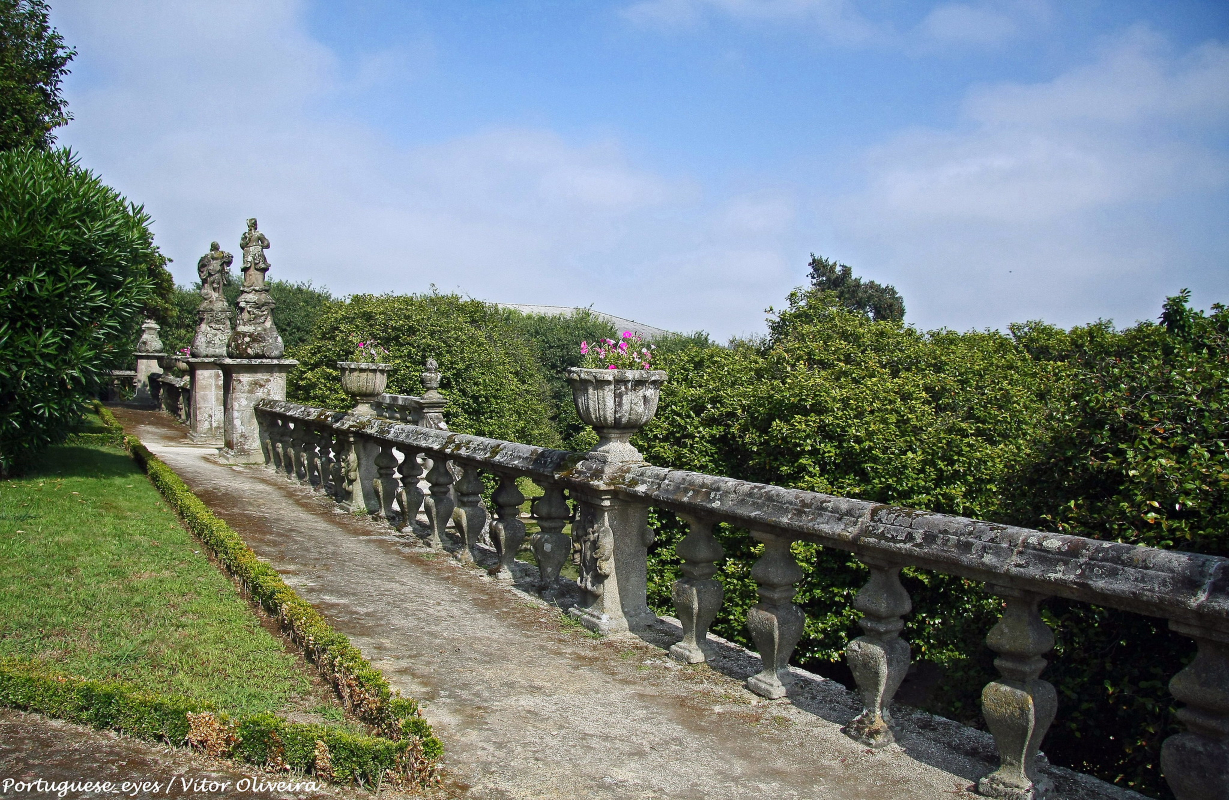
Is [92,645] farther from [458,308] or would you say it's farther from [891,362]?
[458,308]

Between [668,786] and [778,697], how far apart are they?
3.43 ft

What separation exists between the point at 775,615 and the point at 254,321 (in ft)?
38.2

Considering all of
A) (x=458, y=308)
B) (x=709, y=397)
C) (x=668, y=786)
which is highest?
(x=458, y=308)

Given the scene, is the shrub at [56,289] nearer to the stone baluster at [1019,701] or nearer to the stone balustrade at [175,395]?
the stone baluster at [1019,701]

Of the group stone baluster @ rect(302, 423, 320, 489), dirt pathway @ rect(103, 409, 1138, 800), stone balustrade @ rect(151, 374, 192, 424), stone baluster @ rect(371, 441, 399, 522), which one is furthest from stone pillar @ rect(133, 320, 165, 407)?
dirt pathway @ rect(103, 409, 1138, 800)

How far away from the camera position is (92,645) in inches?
168

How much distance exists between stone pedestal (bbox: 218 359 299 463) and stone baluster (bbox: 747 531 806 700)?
1094 centimetres

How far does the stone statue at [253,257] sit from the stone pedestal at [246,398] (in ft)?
4.44

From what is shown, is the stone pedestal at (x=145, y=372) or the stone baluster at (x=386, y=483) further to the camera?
the stone pedestal at (x=145, y=372)

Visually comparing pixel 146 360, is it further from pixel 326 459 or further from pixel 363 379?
pixel 326 459

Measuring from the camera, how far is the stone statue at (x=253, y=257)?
13.7 m

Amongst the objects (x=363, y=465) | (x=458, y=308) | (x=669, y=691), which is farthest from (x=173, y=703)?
(x=458, y=308)

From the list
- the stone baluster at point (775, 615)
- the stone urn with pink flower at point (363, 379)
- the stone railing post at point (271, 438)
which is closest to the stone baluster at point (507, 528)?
the stone baluster at point (775, 615)

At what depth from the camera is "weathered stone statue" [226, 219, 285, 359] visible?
13227 millimetres
